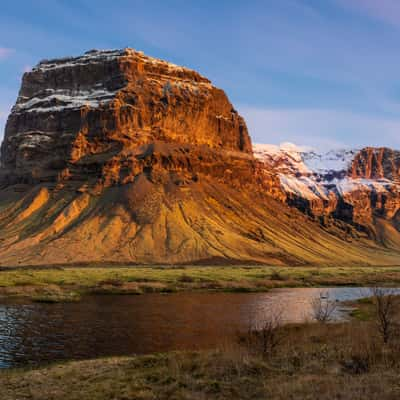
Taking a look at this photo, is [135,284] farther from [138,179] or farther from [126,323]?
[138,179]

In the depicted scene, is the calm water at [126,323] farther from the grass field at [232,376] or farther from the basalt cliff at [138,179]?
the basalt cliff at [138,179]

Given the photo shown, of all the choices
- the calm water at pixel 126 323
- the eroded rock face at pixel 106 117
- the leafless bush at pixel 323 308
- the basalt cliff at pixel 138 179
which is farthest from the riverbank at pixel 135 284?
the eroded rock face at pixel 106 117

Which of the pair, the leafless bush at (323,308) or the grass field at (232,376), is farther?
the leafless bush at (323,308)

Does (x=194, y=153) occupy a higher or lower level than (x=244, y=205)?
higher

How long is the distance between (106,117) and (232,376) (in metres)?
149

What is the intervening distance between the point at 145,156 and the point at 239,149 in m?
47.0

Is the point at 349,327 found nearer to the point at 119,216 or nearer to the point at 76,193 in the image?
the point at 119,216

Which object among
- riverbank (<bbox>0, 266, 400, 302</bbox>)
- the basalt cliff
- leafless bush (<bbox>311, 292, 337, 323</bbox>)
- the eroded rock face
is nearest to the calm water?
leafless bush (<bbox>311, 292, 337, 323</bbox>)

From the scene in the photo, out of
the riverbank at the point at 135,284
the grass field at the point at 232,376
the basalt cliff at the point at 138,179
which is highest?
the basalt cliff at the point at 138,179

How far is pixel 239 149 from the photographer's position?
186500mm

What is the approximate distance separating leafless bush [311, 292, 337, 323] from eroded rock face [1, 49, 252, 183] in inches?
3916

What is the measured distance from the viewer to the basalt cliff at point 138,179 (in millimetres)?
123375

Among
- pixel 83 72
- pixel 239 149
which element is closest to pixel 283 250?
pixel 239 149

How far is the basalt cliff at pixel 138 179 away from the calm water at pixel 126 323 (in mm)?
64592
